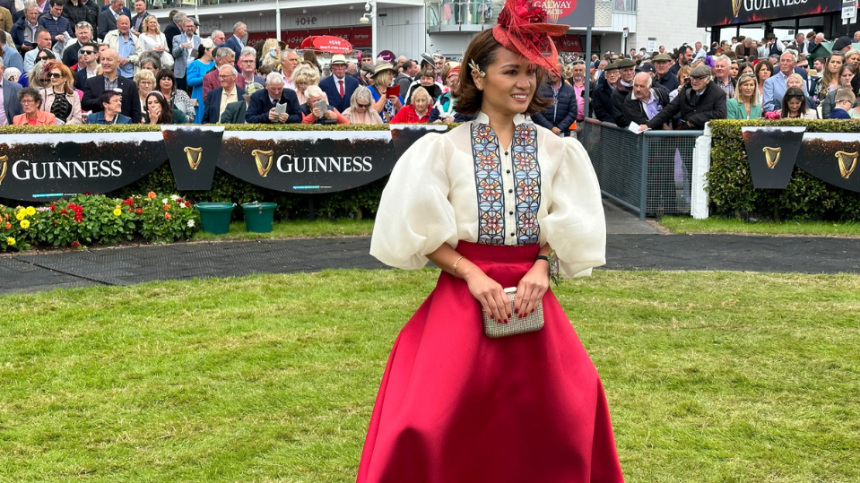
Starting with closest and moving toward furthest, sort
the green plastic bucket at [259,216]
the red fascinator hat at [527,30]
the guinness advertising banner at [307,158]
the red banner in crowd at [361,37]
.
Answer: the red fascinator hat at [527,30], the green plastic bucket at [259,216], the guinness advertising banner at [307,158], the red banner in crowd at [361,37]

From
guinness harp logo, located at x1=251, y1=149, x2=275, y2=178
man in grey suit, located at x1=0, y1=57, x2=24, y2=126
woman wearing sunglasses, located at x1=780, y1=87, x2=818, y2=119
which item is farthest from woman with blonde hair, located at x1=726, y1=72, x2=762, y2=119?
man in grey suit, located at x1=0, y1=57, x2=24, y2=126

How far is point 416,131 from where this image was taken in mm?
10914

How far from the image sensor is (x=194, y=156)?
1039cm

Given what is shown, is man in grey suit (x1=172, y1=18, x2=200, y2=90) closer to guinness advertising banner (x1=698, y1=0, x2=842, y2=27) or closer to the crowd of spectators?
the crowd of spectators

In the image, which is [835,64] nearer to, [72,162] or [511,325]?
[72,162]

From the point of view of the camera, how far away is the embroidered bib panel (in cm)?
325

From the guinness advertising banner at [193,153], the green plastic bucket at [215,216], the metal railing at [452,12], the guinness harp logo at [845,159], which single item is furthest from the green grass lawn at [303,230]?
the metal railing at [452,12]

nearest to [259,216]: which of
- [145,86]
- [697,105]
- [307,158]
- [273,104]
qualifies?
[307,158]

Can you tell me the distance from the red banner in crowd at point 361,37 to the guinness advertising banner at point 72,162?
41246 mm

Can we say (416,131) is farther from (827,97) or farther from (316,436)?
(316,436)

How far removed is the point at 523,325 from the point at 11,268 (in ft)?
22.0

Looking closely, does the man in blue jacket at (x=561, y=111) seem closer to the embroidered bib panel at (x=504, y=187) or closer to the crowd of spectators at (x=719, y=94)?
the crowd of spectators at (x=719, y=94)

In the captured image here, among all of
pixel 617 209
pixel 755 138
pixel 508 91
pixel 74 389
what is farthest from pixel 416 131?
pixel 508 91

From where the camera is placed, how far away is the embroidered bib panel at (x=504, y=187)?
3.25 metres
